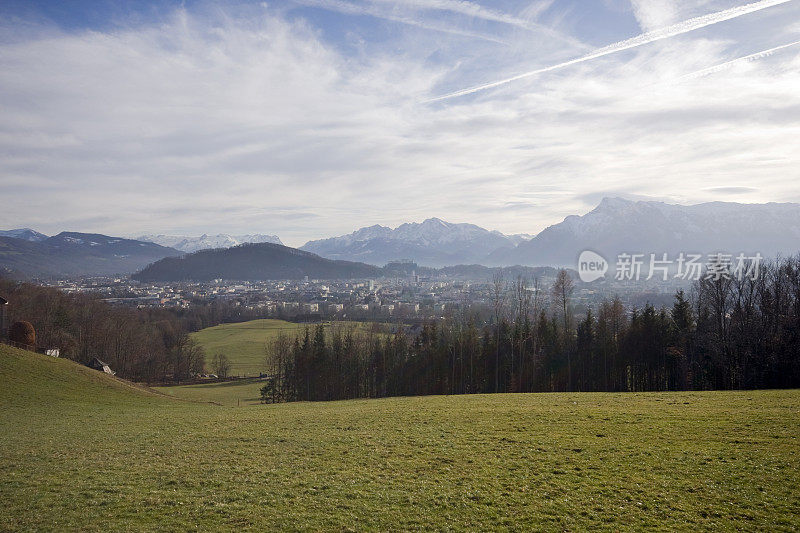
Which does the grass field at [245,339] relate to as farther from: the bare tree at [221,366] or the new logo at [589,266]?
the new logo at [589,266]

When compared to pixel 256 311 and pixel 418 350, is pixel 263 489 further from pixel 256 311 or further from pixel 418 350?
pixel 256 311

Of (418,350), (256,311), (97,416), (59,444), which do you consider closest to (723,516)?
(59,444)

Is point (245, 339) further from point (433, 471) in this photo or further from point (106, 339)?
point (433, 471)

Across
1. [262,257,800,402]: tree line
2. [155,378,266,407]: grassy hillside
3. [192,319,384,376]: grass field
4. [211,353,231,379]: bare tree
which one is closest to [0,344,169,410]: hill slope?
[155,378,266,407]: grassy hillside

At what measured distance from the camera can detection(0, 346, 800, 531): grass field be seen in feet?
34.1

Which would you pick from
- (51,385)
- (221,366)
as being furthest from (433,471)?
(221,366)

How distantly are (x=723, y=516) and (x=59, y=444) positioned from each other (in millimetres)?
24815

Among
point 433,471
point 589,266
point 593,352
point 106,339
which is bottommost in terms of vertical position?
point 106,339

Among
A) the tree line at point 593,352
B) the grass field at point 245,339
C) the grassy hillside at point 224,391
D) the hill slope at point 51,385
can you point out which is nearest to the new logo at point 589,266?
the tree line at point 593,352

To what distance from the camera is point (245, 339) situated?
109 meters

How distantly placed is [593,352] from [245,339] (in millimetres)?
86415

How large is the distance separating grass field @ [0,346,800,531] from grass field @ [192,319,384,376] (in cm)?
6635

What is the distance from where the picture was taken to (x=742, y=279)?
42.6 metres

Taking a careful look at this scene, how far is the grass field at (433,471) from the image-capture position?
10398 mm
